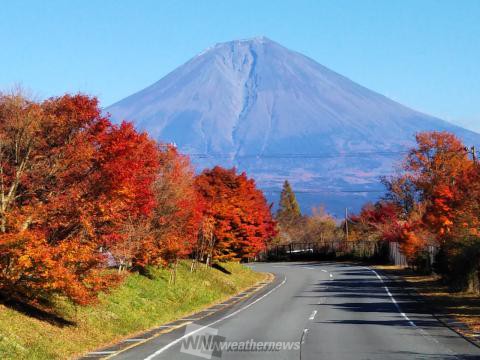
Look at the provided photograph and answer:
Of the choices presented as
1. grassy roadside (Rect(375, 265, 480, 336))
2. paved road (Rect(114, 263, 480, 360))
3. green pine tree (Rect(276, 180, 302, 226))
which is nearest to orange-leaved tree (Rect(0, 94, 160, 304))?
paved road (Rect(114, 263, 480, 360))

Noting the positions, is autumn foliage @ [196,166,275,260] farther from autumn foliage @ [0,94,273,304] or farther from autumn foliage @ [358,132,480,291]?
autumn foliage @ [0,94,273,304]

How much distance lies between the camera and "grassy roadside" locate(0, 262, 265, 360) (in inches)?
746

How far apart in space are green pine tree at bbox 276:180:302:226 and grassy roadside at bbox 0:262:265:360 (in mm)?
86475

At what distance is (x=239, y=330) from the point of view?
2544 centimetres

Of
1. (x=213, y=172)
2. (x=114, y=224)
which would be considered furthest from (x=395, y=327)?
(x=213, y=172)

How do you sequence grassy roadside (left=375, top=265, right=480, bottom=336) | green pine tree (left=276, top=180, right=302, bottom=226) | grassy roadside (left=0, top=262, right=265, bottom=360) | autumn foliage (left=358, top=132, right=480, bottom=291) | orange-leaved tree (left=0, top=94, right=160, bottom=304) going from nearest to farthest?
grassy roadside (left=0, top=262, right=265, bottom=360) < orange-leaved tree (left=0, top=94, right=160, bottom=304) < grassy roadside (left=375, top=265, right=480, bottom=336) < autumn foliage (left=358, top=132, right=480, bottom=291) < green pine tree (left=276, top=180, right=302, bottom=226)

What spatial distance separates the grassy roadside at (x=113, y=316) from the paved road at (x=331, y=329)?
1749 mm

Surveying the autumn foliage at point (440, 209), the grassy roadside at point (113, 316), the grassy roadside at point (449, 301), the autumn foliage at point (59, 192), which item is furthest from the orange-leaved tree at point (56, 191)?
the autumn foliage at point (440, 209)

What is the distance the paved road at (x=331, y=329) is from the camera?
19.1m

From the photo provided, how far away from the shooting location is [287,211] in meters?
145

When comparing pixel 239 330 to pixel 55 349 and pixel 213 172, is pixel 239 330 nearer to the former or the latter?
pixel 55 349

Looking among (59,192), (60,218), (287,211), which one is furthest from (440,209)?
(287,211)

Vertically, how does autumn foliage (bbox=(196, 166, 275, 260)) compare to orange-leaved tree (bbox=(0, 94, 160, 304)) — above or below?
above

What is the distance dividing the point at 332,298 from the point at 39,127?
23.7 metres
